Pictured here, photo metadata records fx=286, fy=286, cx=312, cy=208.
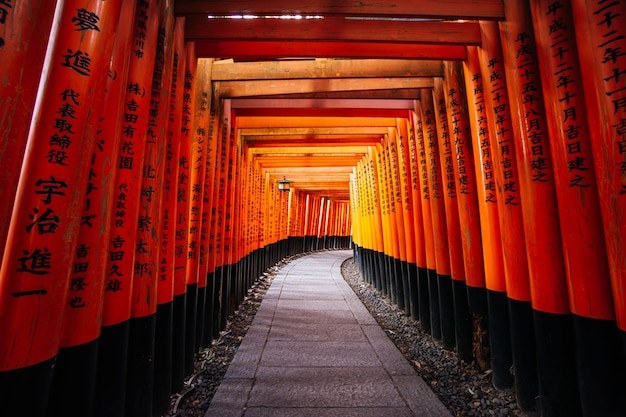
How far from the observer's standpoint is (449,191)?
4.05m

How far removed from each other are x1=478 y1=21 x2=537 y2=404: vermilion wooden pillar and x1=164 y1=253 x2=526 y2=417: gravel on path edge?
1.29 feet

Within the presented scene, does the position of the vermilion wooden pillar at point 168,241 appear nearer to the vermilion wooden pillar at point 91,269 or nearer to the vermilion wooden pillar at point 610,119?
the vermilion wooden pillar at point 91,269

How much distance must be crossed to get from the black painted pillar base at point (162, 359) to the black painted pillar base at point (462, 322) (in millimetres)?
3463

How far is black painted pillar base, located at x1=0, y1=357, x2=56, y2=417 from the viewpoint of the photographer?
4.21 feet

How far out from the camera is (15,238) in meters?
1.34

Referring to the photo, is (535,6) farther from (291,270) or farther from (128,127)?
(291,270)

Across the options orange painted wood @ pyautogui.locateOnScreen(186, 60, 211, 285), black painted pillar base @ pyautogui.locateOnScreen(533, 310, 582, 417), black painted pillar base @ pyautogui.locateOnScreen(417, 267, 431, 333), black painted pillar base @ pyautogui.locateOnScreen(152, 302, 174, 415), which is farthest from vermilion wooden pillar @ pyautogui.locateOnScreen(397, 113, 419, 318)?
black painted pillar base @ pyautogui.locateOnScreen(152, 302, 174, 415)

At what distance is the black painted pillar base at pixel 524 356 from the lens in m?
→ 2.55

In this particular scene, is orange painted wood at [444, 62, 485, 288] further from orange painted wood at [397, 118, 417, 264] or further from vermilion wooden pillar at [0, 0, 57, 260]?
vermilion wooden pillar at [0, 0, 57, 260]

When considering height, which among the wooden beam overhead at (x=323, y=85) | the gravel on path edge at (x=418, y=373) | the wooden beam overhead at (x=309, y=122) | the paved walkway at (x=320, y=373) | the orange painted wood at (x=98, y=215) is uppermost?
the wooden beam overhead at (x=309, y=122)

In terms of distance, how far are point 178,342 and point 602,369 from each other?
11.8 ft

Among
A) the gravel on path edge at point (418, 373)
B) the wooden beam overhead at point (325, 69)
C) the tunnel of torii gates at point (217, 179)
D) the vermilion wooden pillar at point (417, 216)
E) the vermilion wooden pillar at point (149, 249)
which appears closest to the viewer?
A: the tunnel of torii gates at point (217, 179)

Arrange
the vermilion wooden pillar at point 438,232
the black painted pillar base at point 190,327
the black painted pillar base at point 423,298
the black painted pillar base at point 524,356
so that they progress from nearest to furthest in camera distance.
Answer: the black painted pillar base at point 524,356 → the black painted pillar base at point 190,327 → the vermilion wooden pillar at point 438,232 → the black painted pillar base at point 423,298

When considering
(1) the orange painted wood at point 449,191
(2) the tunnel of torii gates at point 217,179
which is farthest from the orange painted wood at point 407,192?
(1) the orange painted wood at point 449,191
